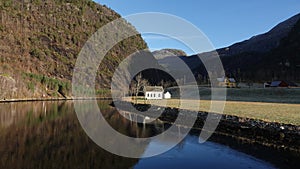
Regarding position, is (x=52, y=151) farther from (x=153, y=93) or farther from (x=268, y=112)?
(x=153, y=93)

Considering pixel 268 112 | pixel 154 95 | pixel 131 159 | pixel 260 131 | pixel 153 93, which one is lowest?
pixel 131 159

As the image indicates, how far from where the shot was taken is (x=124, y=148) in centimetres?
2064

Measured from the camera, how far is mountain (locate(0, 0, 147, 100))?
341 ft

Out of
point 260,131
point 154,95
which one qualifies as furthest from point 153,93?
point 260,131

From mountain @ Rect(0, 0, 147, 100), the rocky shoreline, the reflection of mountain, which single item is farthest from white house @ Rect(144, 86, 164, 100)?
the reflection of mountain

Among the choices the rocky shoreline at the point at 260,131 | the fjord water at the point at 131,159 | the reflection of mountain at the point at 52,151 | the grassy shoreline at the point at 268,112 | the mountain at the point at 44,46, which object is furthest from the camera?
the mountain at the point at 44,46

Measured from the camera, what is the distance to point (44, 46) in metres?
138

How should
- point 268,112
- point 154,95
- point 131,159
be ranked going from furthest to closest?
point 154,95 → point 268,112 → point 131,159

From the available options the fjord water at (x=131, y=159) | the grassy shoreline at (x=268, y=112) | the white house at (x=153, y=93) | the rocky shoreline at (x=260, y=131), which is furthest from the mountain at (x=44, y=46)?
the rocky shoreline at (x=260, y=131)

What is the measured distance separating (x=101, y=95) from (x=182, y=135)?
104 metres

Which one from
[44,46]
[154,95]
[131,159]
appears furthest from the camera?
[44,46]

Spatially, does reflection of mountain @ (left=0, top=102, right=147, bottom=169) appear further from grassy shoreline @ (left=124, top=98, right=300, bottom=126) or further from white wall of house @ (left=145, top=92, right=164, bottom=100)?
white wall of house @ (left=145, top=92, right=164, bottom=100)

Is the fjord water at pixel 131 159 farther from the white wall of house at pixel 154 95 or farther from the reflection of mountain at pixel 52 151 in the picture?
the white wall of house at pixel 154 95

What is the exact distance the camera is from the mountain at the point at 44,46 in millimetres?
104000
